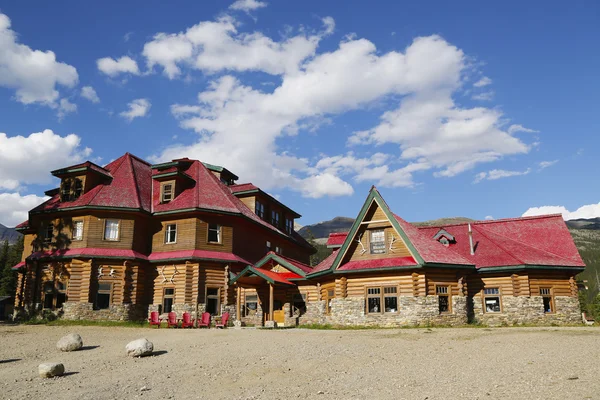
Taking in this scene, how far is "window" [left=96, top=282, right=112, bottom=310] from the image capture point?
30.9 metres

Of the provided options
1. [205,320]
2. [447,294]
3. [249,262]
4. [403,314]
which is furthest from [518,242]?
[205,320]

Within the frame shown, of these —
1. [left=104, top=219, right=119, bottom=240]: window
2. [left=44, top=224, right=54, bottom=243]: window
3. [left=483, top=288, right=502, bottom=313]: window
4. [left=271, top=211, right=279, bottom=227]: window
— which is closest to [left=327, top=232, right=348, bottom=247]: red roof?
[left=271, top=211, right=279, bottom=227]: window

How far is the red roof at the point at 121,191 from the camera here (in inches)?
1289

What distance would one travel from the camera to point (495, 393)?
9.67 meters

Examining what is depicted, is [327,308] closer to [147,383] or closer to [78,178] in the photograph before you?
[147,383]

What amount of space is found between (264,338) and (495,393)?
1168 centimetres

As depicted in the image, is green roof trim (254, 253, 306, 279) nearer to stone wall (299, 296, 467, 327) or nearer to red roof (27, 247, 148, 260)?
stone wall (299, 296, 467, 327)

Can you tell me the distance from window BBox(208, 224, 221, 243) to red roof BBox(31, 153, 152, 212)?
489cm

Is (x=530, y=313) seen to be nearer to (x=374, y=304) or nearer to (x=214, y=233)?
(x=374, y=304)

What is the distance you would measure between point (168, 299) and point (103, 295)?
4.17 meters

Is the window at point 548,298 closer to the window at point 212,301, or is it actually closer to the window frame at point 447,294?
the window frame at point 447,294

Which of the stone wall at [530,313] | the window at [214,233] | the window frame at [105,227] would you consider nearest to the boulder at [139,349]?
the window at [214,233]

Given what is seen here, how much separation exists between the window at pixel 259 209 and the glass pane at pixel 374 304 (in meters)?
16.0

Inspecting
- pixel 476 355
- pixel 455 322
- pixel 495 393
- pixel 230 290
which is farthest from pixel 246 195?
pixel 495 393
